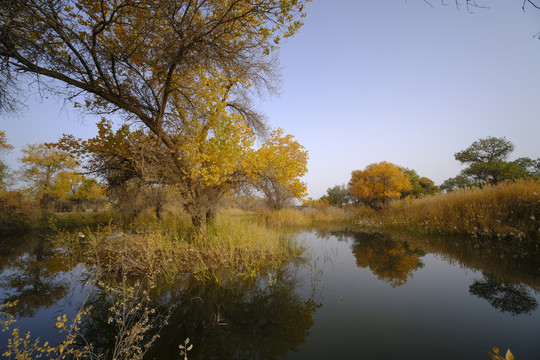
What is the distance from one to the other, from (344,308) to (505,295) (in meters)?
2.71

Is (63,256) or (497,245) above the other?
(497,245)

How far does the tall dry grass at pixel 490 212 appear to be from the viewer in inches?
254

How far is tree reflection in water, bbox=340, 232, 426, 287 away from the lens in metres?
4.63

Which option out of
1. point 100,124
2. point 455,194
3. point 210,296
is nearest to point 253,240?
point 210,296

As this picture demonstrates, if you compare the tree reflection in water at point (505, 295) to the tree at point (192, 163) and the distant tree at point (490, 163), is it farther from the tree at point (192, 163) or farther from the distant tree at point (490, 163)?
the distant tree at point (490, 163)

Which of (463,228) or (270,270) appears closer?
(270,270)

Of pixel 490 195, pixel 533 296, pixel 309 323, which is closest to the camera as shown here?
pixel 309 323

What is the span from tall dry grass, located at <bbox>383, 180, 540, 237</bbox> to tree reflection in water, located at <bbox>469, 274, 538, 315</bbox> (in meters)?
3.97

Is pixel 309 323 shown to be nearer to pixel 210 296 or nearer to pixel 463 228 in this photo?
pixel 210 296

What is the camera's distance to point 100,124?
662 centimetres

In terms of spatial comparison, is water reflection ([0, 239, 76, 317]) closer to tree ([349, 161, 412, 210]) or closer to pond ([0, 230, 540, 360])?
pond ([0, 230, 540, 360])

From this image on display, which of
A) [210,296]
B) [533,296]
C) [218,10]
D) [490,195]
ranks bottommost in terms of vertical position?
[210,296]

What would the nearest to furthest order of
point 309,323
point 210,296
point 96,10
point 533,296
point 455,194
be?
point 309,323
point 533,296
point 210,296
point 96,10
point 455,194

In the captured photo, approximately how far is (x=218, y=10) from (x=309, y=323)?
23.2ft
